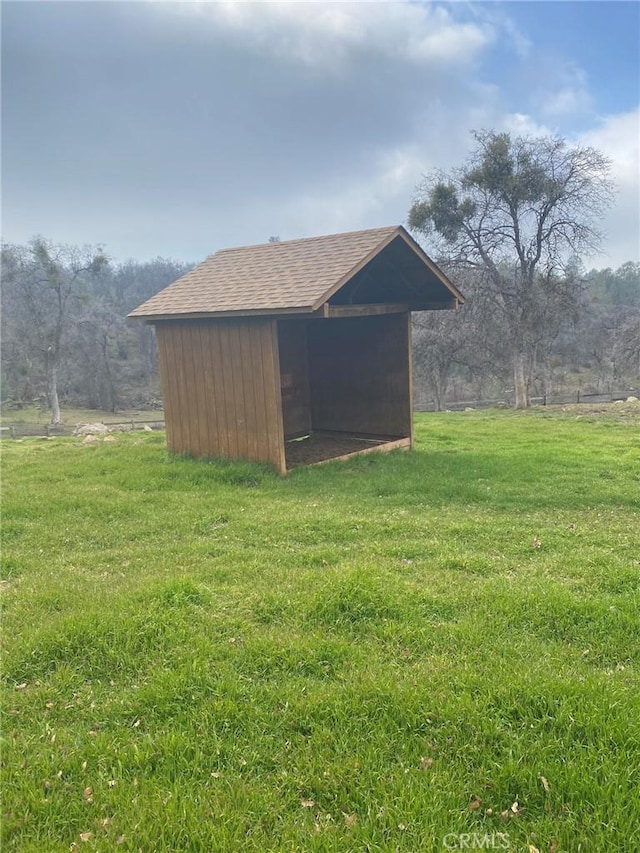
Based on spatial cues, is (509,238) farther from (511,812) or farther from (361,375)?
(511,812)

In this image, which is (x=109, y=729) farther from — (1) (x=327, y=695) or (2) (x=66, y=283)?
(2) (x=66, y=283)

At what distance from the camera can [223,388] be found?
9812 mm

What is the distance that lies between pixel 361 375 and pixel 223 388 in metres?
3.42

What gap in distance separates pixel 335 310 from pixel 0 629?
6.39 m

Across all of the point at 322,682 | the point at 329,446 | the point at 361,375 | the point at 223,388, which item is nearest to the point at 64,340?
the point at 361,375

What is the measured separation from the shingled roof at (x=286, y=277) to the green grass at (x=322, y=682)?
3.46 metres

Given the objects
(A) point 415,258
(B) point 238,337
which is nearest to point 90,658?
(B) point 238,337

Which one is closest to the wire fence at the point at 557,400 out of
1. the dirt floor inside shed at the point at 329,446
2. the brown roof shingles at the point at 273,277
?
the dirt floor inside shed at the point at 329,446

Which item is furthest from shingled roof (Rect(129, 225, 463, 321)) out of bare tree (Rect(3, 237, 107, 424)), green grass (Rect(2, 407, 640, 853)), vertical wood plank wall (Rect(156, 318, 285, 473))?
bare tree (Rect(3, 237, 107, 424))

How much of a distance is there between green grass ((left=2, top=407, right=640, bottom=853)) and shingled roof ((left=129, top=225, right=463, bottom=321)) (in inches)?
136

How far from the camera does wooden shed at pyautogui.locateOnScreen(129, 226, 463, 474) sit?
30.2ft

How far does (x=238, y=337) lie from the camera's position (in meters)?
9.48

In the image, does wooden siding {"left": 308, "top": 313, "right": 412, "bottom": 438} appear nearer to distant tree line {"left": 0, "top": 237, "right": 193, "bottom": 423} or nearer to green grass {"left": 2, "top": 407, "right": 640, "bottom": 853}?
green grass {"left": 2, "top": 407, "right": 640, "bottom": 853}

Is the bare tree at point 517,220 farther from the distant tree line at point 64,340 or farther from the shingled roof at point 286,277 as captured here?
the distant tree line at point 64,340
